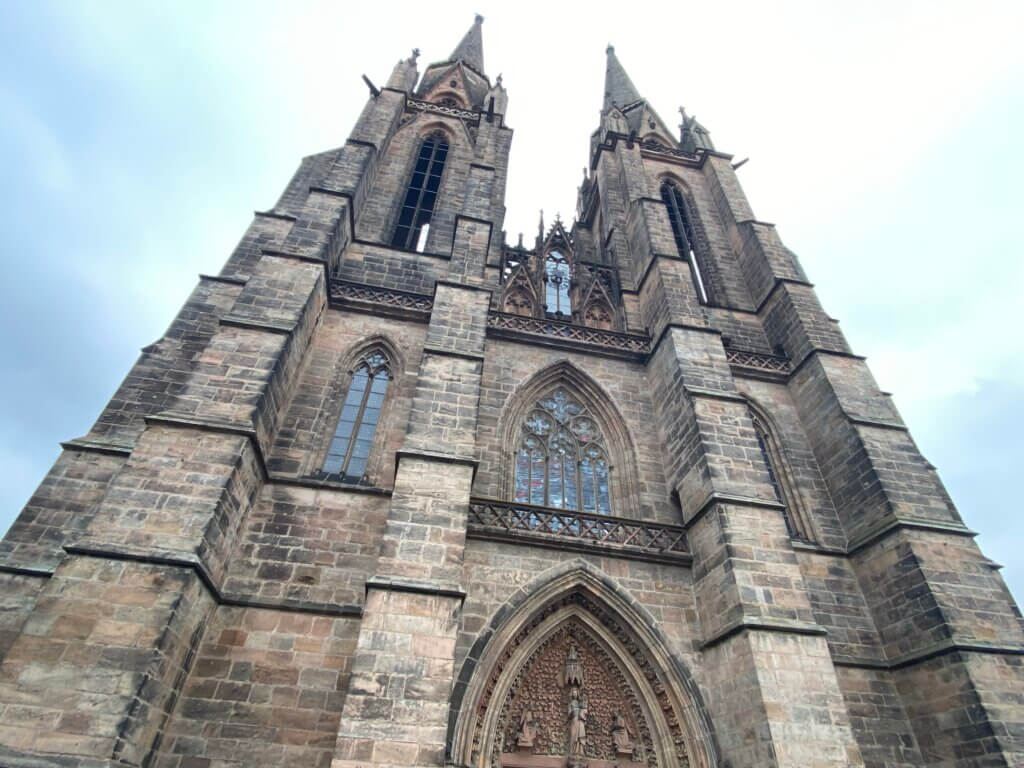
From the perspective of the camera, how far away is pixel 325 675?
6.36 metres

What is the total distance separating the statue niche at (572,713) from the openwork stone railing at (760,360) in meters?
7.14

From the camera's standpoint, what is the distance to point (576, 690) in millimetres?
7145

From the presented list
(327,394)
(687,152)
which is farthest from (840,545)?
(687,152)

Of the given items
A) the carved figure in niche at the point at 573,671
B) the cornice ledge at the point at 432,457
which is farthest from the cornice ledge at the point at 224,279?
the carved figure in niche at the point at 573,671

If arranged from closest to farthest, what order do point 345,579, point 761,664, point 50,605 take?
point 50,605 < point 761,664 < point 345,579

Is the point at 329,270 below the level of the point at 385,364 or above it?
above

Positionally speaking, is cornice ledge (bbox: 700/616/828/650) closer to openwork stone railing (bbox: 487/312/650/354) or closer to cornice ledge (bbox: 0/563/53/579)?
openwork stone railing (bbox: 487/312/650/354)

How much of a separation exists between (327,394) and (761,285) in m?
11.2

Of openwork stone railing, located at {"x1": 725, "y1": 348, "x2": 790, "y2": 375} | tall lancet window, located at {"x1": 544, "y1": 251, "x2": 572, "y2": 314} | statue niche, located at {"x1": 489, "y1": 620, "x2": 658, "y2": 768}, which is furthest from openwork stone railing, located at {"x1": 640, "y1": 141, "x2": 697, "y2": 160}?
statue niche, located at {"x1": 489, "y1": 620, "x2": 658, "y2": 768}

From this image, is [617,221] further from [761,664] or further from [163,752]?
[163,752]

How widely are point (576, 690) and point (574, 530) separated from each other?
2135mm

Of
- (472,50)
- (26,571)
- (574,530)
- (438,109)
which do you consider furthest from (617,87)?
(26,571)

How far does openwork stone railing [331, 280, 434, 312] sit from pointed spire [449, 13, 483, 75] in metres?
16.2

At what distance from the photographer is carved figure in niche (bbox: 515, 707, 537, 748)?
22.0 ft
